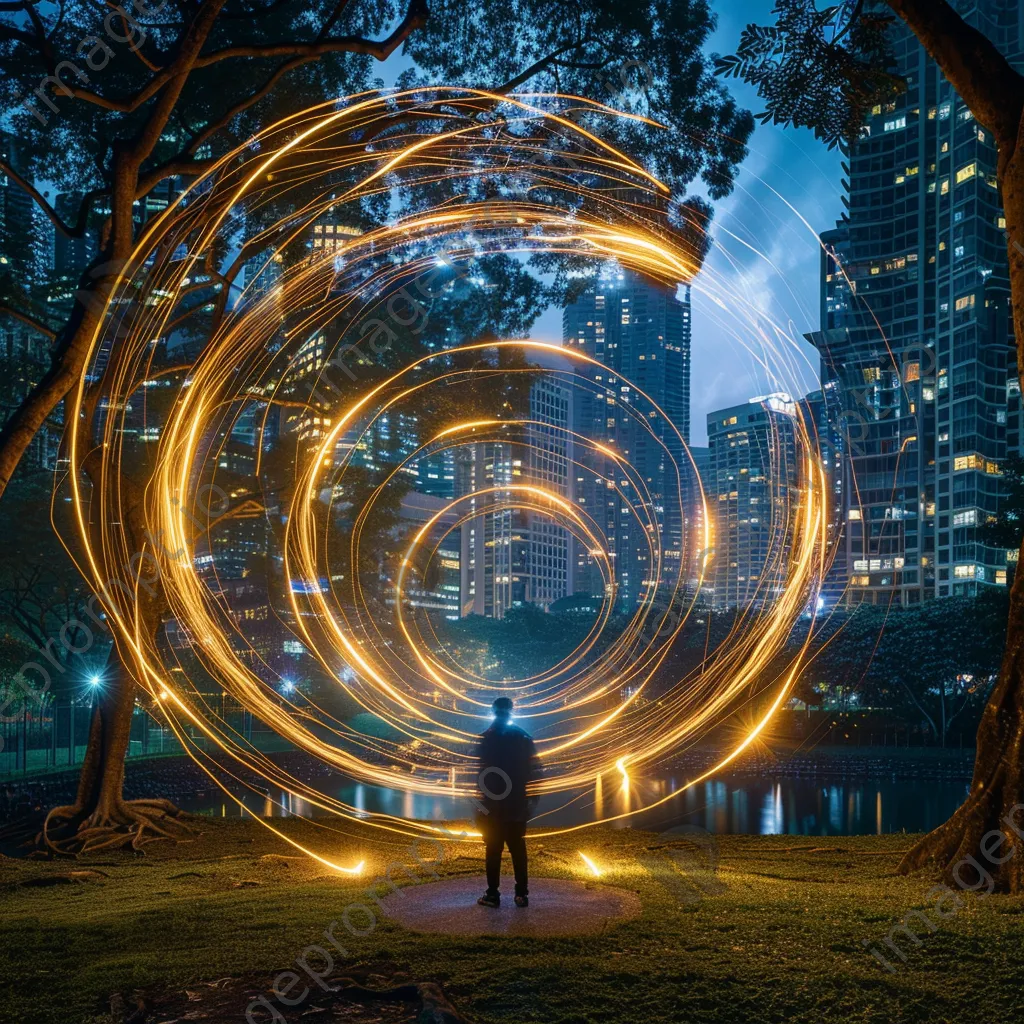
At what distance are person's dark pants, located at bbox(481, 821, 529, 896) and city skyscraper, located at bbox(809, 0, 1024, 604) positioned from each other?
270 feet

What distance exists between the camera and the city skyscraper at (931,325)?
293ft

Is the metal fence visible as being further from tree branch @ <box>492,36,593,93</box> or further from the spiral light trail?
tree branch @ <box>492,36,593,93</box>

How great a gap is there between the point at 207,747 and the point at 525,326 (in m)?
24.5

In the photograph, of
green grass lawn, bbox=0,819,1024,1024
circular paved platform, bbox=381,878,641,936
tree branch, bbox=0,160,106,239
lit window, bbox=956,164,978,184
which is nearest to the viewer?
green grass lawn, bbox=0,819,1024,1024

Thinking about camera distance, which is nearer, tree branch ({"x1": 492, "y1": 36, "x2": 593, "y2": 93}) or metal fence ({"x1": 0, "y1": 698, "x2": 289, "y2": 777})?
tree branch ({"x1": 492, "y1": 36, "x2": 593, "y2": 93})

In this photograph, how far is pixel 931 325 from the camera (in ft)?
315

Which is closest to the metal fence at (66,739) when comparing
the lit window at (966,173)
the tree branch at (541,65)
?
the tree branch at (541,65)

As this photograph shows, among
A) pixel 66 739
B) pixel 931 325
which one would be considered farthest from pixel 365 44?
pixel 931 325

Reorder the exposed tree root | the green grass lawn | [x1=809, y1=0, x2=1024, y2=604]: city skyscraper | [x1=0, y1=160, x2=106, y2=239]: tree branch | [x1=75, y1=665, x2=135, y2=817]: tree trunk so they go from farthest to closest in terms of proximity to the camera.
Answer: [x1=809, y1=0, x2=1024, y2=604]: city skyscraper < [x1=75, y1=665, x2=135, y2=817]: tree trunk < the exposed tree root < [x1=0, y1=160, x2=106, y2=239]: tree branch < the green grass lawn

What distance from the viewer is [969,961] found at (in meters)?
5.79

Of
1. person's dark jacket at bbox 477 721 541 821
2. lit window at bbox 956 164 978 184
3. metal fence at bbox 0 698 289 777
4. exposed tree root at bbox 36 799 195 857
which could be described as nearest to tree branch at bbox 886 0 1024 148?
person's dark jacket at bbox 477 721 541 821

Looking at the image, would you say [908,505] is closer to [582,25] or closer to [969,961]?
[582,25]

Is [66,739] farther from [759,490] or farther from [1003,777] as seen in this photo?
[759,490]

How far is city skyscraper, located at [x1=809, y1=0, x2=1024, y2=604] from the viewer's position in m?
89.2
